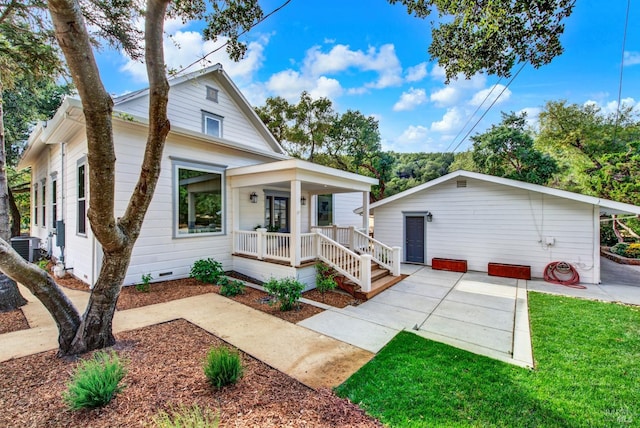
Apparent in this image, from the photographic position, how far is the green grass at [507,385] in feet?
8.08

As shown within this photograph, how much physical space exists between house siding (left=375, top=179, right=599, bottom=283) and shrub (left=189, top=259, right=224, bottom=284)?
7.75m

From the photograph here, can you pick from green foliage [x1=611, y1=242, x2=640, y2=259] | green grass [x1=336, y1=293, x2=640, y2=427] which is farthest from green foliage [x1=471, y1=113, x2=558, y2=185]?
green grass [x1=336, y1=293, x2=640, y2=427]

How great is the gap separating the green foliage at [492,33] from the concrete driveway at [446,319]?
4.67 m

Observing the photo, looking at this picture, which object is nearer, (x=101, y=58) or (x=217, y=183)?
(x=101, y=58)

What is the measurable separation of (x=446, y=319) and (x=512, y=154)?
15523 millimetres

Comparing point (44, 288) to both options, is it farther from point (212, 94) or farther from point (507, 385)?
point (212, 94)

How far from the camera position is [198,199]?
25.0 feet

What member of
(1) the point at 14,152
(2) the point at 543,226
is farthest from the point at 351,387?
(1) the point at 14,152

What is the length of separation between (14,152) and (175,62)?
57.5 ft

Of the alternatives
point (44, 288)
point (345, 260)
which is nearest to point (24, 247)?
point (44, 288)

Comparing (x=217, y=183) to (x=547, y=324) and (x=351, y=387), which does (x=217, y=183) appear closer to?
(x=351, y=387)

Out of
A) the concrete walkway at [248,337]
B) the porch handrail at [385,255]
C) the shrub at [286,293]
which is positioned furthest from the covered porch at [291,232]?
the concrete walkway at [248,337]

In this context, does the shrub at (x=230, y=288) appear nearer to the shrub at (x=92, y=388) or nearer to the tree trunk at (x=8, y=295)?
the tree trunk at (x=8, y=295)

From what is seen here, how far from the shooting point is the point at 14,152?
14359 millimetres
